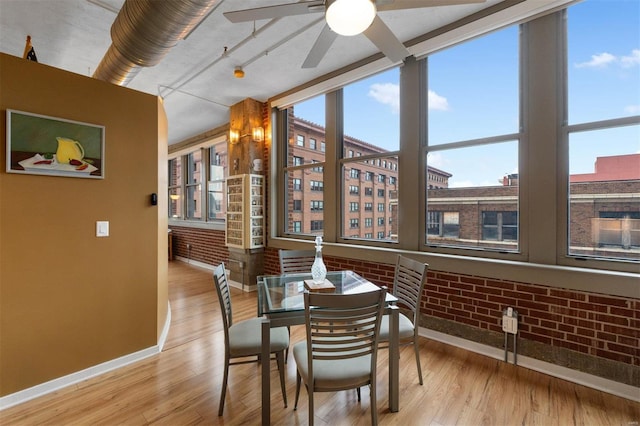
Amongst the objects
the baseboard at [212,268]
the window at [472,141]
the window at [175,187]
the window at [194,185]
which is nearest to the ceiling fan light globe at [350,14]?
the window at [472,141]

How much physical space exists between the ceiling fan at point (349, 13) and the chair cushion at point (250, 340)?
2.01 meters

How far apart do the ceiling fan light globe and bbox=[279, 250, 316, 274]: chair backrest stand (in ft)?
6.92

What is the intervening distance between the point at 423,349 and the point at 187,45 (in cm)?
407

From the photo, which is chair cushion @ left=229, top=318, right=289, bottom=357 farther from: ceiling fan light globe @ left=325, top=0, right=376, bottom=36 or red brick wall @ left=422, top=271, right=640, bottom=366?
ceiling fan light globe @ left=325, top=0, right=376, bottom=36

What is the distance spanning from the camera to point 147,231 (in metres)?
2.70

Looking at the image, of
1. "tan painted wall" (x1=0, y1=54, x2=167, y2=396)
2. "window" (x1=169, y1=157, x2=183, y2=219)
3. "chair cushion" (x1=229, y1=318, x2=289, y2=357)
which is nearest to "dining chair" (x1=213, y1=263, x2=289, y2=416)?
"chair cushion" (x1=229, y1=318, x2=289, y2=357)

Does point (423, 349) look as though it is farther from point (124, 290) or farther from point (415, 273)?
point (124, 290)

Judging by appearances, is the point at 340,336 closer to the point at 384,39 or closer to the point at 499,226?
the point at 384,39

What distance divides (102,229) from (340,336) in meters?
2.19

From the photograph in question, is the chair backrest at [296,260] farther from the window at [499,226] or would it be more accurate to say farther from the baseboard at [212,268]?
the baseboard at [212,268]

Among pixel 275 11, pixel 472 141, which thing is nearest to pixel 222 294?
pixel 275 11

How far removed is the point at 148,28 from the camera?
2090 millimetres

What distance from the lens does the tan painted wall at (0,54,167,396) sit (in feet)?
6.61

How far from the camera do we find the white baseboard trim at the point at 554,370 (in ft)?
6.79
